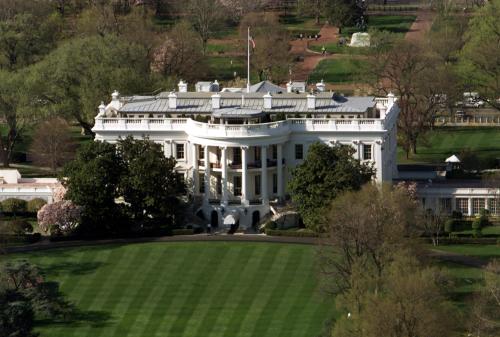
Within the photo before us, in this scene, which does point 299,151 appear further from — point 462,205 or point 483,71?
point 483,71

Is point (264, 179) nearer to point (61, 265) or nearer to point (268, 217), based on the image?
point (268, 217)

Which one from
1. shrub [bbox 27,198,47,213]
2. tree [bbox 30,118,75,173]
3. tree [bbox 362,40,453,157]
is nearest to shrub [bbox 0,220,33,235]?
shrub [bbox 27,198,47,213]

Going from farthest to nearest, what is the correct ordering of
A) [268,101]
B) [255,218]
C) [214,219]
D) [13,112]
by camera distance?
[13,112] < [268,101] < [255,218] < [214,219]

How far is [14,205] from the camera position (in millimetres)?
148250

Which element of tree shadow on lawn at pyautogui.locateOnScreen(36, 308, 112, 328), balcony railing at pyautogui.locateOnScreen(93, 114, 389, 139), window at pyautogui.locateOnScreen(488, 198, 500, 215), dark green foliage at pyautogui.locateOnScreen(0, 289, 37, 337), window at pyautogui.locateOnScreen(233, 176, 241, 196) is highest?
balcony railing at pyautogui.locateOnScreen(93, 114, 389, 139)

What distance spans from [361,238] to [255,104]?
3236 cm

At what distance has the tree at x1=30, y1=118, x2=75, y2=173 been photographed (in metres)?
164

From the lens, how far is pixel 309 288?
126375 mm

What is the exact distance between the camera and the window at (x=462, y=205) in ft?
485

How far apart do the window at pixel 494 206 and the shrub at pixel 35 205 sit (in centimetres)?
3261

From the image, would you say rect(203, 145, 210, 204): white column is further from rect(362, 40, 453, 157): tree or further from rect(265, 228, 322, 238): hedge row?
rect(362, 40, 453, 157): tree

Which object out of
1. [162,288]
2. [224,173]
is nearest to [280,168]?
[224,173]

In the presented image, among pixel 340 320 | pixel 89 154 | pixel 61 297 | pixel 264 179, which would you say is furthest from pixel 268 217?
pixel 340 320

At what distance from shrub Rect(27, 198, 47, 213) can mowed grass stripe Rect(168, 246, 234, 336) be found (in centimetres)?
1790
